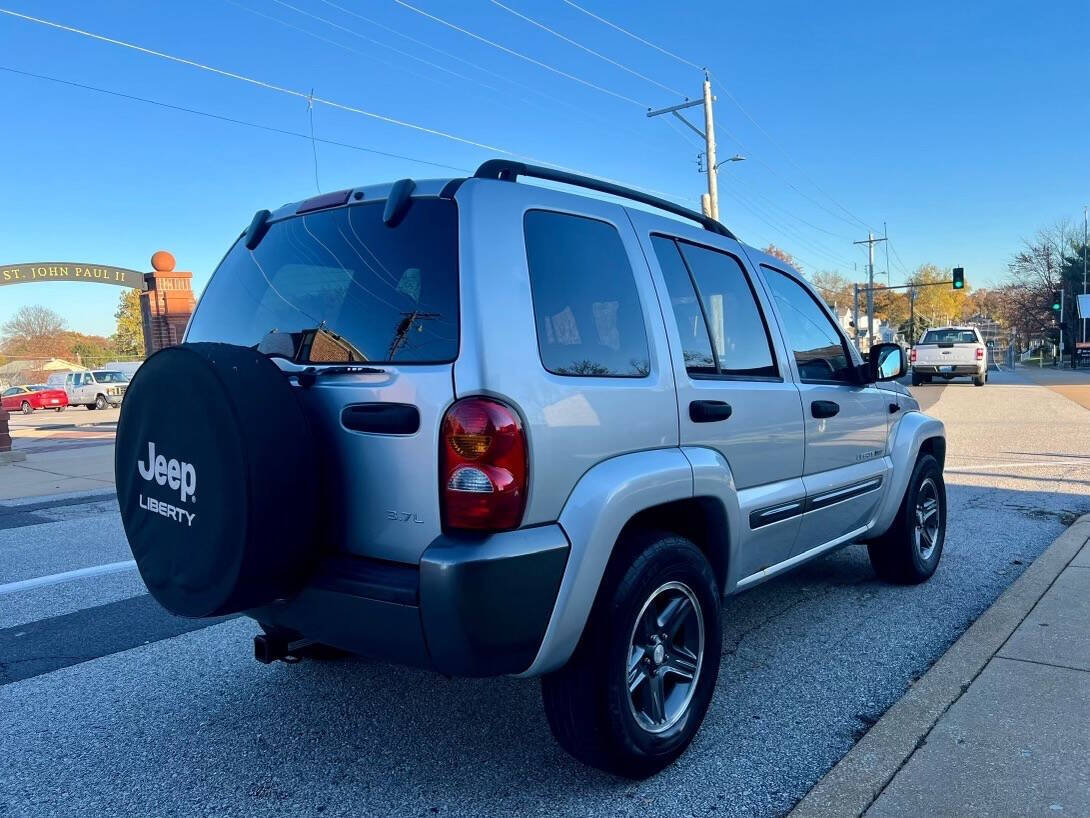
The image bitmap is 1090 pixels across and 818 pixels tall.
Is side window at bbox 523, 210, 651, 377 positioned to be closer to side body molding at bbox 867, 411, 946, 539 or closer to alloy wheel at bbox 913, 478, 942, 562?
side body molding at bbox 867, 411, 946, 539

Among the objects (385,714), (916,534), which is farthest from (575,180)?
(916,534)

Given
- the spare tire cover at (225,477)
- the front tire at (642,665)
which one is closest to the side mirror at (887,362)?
the front tire at (642,665)

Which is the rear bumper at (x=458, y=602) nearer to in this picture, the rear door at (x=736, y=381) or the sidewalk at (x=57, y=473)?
the rear door at (x=736, y=381)

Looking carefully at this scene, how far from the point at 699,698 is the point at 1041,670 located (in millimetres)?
1613

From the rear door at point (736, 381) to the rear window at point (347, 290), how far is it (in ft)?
2.99

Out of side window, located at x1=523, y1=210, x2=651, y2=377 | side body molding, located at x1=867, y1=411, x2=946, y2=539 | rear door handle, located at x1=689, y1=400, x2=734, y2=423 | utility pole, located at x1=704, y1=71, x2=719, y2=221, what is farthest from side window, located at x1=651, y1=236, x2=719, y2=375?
utility pole, located at x1=704, y1=71, x2=719, y2=221

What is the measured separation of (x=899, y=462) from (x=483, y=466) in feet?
10.5

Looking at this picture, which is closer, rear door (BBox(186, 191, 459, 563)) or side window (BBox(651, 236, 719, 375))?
rear door (BBox(186, 191, 459, 563))

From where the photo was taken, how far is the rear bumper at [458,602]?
219 cm

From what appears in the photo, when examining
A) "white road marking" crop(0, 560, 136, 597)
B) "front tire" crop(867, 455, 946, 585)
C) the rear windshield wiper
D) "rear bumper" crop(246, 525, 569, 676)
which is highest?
the rear windshield wiper

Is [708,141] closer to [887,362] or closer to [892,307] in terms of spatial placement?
[887,362]

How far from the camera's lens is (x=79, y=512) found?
337 inches

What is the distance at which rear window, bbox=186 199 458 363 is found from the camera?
2.46 m

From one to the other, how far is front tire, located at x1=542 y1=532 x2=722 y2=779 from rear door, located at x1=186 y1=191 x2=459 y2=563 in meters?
0.65
